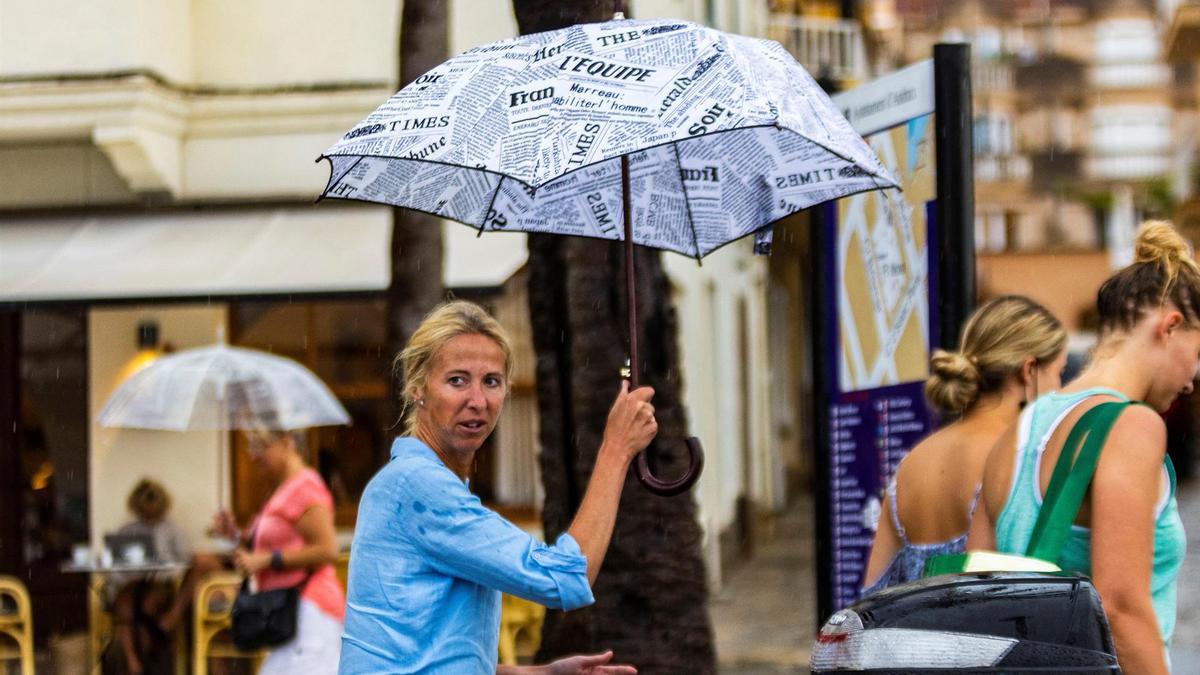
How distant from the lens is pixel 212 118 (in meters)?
14.5

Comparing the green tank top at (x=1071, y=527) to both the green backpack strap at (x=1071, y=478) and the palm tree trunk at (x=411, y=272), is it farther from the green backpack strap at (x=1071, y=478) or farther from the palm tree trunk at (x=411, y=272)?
the palm tree trunk at (x=411, y=272)

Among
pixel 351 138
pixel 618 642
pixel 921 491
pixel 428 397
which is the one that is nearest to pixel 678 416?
pixel 618 642

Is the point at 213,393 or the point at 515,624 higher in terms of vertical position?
the point at 213,393

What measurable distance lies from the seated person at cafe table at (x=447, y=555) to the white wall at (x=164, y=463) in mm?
10807

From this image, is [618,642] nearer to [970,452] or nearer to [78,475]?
[970,452]

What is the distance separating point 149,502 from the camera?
12.6m

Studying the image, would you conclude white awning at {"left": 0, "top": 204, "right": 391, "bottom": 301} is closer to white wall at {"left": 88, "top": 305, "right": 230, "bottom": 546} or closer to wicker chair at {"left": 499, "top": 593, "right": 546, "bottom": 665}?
white wall at {"left": 88, "top": 305, "right": 230, "bottom": 546}

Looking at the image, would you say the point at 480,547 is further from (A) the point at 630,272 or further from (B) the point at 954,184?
(B) the point at 954,184

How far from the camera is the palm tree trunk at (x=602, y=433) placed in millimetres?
6348

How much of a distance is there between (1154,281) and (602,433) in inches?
129

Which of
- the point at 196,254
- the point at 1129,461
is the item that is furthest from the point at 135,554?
the point at 1129,461

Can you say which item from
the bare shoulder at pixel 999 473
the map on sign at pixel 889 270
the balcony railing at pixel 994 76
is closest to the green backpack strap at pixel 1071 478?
the bare shoulder at pixel 999 473

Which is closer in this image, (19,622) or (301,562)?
(301,562)

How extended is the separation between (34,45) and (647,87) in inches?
451
